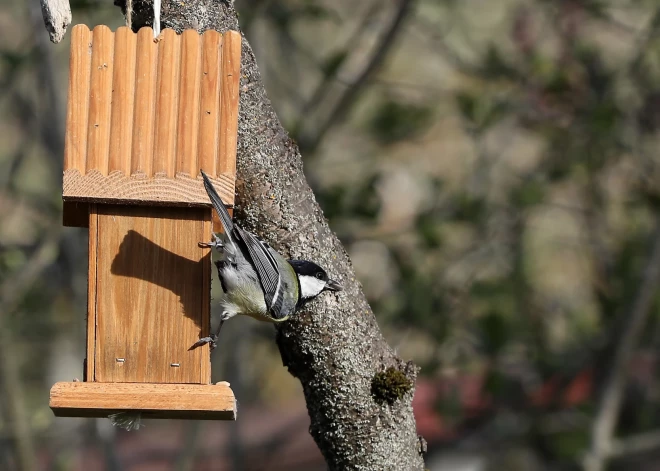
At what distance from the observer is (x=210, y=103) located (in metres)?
2.04

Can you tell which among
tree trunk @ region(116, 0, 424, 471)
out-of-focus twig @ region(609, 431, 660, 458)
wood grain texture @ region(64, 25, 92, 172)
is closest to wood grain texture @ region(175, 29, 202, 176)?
tree trunk @ region(116, 0, 424, 471)

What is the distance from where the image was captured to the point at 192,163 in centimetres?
206

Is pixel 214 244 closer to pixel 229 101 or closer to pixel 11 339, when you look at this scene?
pixel 229 101

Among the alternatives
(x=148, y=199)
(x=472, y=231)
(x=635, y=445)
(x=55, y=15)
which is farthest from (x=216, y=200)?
(x=635, y=445)

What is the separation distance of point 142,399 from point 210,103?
0.75 metres

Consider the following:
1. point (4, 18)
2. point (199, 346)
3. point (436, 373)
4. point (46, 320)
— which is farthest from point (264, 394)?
point (199, 346)

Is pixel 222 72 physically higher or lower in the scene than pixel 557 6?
lower

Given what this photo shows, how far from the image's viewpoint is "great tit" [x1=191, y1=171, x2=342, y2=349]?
2018 mm

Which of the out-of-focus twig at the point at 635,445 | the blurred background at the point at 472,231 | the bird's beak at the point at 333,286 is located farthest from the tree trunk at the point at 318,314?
the out-of-focus twig at the point at 635,445

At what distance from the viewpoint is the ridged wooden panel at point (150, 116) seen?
201cm

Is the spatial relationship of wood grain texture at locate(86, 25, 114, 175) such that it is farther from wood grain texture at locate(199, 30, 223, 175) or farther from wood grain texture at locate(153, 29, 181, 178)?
wood grain texture at locate(199, 30, 223, 175)

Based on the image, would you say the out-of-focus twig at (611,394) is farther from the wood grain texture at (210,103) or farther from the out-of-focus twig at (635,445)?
the wood grain texture at (210,103)

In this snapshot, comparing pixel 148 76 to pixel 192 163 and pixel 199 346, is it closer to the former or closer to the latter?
pixel 192 163

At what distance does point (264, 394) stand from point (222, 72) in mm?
6559
